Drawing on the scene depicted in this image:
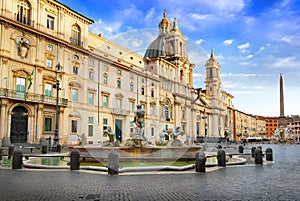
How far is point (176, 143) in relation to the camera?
16.9 meters

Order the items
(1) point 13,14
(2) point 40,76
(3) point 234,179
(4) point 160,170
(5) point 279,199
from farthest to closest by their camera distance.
Result: (2) point 40,76, (1) point 13,14, (4) point 160,170, (3) point 234,179, (5) point 279,199

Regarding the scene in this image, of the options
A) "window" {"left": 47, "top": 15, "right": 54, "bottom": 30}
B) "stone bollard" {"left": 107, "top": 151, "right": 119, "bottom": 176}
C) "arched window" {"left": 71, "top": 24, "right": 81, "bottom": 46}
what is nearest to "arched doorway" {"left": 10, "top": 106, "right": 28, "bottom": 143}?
"window" {"left": 47, "top": 15, "right": 54, "bottom": 30}

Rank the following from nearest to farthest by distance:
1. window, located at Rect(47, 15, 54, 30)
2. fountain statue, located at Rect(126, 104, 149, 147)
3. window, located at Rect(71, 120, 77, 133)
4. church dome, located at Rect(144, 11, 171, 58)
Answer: church dome, located at Rect(144, 11, 171, 58) < fountain statue, located at Rect(126, 104, 149, 147) < window, located at Rect(47, 15, 54, 30) < window, located at Rect(71, 120, 77, 133)

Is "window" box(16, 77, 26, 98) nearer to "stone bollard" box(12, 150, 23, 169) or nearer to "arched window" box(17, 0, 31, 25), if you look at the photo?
"arched window" box(17, 0, 31, 25)

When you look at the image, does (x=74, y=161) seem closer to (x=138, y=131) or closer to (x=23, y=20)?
(x=138, y=131)

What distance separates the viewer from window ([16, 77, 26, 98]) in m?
31.0

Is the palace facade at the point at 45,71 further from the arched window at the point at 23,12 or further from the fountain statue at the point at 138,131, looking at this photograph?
the fountain statue at the point at 138,131

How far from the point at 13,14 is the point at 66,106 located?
1169 centimetres

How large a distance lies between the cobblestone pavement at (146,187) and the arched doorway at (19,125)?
21.4 m

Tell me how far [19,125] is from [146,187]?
26.5 meters

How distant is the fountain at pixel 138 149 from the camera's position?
14664mm

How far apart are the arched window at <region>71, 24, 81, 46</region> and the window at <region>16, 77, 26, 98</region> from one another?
9.12 meters

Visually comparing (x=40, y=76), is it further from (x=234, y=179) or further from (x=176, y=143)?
(x=234, y=179)

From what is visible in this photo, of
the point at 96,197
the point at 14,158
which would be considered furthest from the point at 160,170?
the point at 14,158
